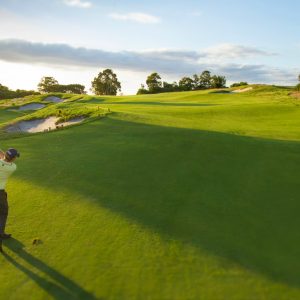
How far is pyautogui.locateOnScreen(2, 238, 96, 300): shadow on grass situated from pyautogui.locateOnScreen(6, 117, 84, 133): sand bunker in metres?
14.8

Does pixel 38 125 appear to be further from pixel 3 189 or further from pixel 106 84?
pixel 106 84

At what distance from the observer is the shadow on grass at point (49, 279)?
7.82 metres

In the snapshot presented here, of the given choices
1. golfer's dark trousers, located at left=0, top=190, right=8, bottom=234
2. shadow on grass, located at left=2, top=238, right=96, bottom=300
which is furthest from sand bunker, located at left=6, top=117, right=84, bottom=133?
shadow on grass, located at left=2, top=238, right=96, bottom=300

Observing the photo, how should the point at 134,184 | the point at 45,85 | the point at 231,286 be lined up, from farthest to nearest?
the point at 45,85, the point at 134,184, the point at 231,286

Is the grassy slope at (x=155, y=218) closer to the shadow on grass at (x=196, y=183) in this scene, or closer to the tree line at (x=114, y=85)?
the shadow on grass at (x=196, y=183)

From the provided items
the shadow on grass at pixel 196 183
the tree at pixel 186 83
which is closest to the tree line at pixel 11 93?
the tree at pixel 186 83

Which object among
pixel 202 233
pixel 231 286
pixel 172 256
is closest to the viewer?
pixel 231 286

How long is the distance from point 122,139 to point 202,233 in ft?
28.2

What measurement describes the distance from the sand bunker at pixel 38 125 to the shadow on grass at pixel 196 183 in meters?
4.50

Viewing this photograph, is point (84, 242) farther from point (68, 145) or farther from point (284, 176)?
point (68, 145)

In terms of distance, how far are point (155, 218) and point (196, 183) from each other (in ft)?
9.04

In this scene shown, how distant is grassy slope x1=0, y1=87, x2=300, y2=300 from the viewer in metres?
8.20

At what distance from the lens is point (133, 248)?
931cm

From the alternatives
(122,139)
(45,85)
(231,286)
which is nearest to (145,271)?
(231,286)
